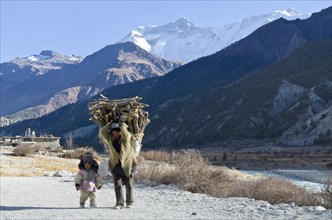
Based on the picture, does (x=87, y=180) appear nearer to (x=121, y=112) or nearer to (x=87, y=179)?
(x=87, y=179)

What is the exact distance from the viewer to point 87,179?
1328 centimetres

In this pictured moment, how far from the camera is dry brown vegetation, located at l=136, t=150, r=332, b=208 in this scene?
15984 millimetres

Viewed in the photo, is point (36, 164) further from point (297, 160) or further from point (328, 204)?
point (297, 160)

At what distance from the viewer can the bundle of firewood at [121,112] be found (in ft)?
43.0

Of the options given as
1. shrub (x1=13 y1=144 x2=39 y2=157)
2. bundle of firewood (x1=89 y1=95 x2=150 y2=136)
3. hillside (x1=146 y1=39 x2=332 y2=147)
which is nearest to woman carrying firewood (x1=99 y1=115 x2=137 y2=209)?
bundle of firewood (x1=89 y1=95 x2=150 y2=136)

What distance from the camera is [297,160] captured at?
77625 mm

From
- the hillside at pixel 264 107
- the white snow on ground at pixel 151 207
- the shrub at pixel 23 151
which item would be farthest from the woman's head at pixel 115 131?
the hillside at pixel 264 107

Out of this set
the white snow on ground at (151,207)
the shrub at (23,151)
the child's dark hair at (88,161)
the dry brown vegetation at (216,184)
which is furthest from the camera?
the shrub at (23,151)

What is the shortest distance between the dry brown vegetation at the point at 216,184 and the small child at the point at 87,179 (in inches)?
199

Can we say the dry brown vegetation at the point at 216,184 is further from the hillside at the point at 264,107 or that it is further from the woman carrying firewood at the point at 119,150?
the hillside at the point at 264,107

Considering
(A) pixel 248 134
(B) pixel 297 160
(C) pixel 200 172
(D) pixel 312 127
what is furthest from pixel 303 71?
(C) pixel 200 172

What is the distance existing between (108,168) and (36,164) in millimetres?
26840

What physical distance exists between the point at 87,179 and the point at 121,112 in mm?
1963

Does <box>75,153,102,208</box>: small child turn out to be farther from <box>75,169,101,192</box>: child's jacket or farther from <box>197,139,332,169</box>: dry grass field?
<box>197,139,332,169</box>: dry grass field
